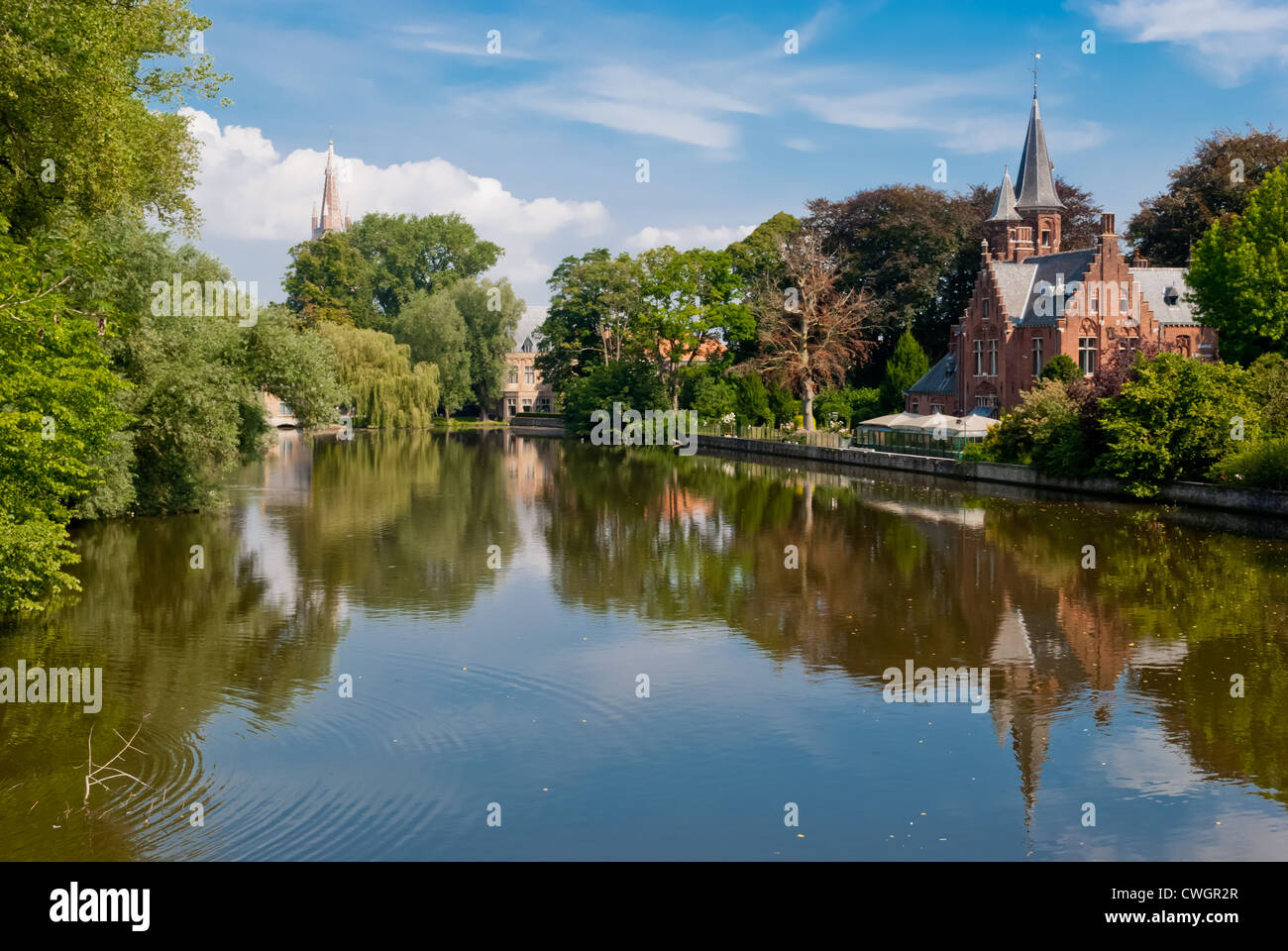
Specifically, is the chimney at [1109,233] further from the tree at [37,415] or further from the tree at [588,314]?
the tree at [37,415]

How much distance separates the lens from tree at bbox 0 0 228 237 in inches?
802

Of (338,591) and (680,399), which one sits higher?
(680,399)

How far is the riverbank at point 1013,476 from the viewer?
30013mm

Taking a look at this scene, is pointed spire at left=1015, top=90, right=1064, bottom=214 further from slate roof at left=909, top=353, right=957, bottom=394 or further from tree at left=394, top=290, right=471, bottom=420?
tree at left=394, top=290, right=471, bottom=420

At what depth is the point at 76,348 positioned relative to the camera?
18234 mm

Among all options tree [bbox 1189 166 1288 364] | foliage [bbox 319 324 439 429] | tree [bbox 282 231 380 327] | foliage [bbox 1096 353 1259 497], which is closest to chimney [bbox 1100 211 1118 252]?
tree [bbox 1189 166 1288 364]

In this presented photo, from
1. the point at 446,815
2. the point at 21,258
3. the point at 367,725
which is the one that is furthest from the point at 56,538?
the point at 446,815

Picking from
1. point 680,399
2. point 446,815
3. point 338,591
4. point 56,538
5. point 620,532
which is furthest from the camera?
point 680,399

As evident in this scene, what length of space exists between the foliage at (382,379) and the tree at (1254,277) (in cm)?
5016

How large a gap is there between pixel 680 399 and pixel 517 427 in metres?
28.8

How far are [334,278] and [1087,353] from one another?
71.8m

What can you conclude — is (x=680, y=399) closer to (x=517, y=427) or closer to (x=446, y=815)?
(x=517, y=427)

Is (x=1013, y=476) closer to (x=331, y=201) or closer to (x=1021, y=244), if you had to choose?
(x=1021, y=244)

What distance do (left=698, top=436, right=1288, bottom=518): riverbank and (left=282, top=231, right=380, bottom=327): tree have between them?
159 ft
